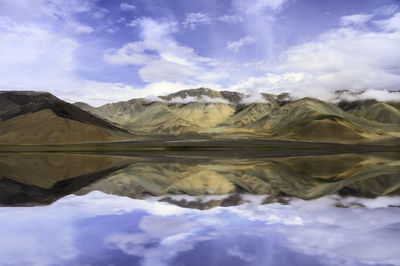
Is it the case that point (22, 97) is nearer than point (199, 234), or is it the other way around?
point (199, 234)

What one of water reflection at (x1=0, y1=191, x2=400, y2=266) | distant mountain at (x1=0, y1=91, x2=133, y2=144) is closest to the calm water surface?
water reflection at (x1=0, y1=191, x2=400, y2=266)

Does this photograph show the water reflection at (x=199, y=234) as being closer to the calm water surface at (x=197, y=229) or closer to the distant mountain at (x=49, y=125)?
the calm water surface at (x=197, y=229)

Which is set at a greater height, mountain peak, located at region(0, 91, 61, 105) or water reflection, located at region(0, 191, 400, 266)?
mountain peak, located at region(0, 91, 61, 105)

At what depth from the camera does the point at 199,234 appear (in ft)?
20.2

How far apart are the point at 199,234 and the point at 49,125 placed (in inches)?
4407

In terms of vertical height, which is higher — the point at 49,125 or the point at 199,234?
the point at 49,125

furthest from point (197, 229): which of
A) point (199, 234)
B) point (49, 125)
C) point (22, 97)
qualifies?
point (22, 97)

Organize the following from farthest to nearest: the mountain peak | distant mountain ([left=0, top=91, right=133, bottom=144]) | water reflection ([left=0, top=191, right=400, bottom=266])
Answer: the mountain peak < distant mountain ([left=0, top=91, right=133, bottom=144]) < water reflection ([left=0, top=191, right=400, bottom=266])

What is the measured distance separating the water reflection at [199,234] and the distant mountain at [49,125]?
325 feet

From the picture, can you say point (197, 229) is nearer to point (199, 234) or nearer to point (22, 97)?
point (199, 234)

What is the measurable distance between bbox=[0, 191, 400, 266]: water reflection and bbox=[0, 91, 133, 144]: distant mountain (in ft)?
325

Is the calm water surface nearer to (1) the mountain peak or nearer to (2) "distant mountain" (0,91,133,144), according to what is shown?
(2) "distant mountain" (0,91,133,144)

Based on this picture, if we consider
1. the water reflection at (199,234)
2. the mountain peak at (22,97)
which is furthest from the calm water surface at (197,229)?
the mountain peak at (22,97)

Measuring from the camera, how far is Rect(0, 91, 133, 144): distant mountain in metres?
96.7
